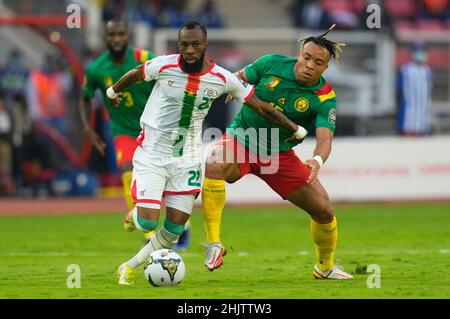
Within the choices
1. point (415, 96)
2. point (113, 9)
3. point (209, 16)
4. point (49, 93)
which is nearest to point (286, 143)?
point (415, 96)

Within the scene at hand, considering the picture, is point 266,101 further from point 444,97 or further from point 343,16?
point 343,16

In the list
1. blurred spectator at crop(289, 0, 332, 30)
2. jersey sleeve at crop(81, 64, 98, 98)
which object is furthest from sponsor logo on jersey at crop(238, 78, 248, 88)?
blurred spectator at crop(289, 0, 332, 30)

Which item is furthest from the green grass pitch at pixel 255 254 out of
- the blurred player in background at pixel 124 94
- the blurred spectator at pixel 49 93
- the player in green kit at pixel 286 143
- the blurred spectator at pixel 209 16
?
the blurred spectator at pixel 209 16

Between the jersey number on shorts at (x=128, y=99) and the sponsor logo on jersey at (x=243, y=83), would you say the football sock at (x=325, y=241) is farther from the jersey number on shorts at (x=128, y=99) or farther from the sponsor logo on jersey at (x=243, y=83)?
the jersey number on shorts at (x=128, y=99)

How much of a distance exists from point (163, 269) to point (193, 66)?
6.04 feet

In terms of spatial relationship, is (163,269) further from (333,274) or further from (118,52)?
(118,52)

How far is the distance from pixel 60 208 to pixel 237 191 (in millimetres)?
3472

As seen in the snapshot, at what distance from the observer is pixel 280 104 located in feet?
35.0

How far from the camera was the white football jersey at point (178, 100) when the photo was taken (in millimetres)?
10133

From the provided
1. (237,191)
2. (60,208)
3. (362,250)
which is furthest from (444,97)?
(362,250)

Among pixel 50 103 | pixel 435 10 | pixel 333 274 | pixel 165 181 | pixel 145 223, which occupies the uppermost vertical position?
pixel 435 10

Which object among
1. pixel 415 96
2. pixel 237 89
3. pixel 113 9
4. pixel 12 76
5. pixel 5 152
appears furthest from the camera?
pixel 113 9

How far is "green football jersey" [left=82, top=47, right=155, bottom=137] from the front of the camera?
1297cm

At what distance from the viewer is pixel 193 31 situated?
9867mm
